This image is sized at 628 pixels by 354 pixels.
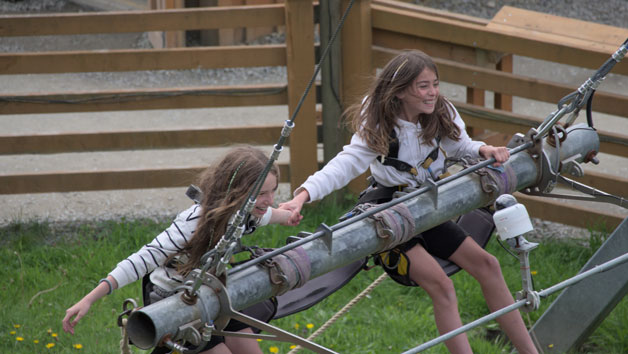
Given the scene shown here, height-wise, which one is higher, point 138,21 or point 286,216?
point 138,21

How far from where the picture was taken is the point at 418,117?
3.00 metres

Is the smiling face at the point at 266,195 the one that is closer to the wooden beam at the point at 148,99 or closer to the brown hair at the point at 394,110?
the brown hair at the point at 394,110

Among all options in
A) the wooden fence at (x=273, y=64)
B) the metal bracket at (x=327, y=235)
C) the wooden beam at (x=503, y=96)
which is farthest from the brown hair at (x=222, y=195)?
the wooden beam at (x=503, y=96)

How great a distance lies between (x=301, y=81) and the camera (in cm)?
527

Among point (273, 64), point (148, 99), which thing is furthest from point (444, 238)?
point (148, 99)

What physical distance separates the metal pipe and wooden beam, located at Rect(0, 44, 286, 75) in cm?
280

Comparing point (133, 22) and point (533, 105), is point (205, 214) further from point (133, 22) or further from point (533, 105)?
point (533, 105)

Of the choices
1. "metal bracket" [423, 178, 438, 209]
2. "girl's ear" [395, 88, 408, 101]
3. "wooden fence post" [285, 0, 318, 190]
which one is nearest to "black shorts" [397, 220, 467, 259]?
"metal bracket" [423, 178, 438, 209]

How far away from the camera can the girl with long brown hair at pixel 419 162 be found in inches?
108

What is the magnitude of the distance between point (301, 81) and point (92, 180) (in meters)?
1.51

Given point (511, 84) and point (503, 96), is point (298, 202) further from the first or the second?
point (503, 96)

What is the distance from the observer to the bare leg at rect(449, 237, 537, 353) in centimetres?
282

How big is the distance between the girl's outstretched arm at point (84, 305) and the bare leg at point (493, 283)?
115 cm

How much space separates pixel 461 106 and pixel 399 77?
7.66 ft
